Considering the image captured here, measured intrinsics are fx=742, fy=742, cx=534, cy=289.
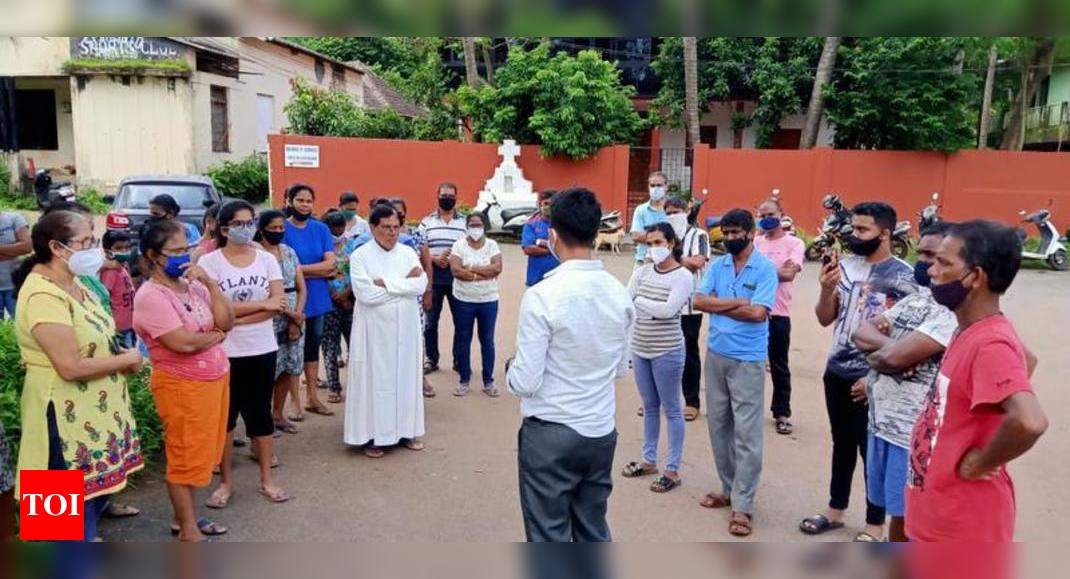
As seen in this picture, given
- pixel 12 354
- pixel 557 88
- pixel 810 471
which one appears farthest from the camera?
pixel 557 88

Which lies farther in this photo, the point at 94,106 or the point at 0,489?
the point at 94,106

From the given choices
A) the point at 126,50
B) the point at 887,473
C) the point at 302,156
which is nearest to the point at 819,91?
the point at 302,156

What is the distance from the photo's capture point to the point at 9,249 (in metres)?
5.61

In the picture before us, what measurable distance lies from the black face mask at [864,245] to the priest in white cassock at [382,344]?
9.06 ft

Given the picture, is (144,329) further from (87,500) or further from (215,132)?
(215,132)

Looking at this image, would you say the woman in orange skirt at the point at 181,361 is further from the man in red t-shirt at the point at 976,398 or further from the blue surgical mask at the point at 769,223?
the blue surgical mask at the point at 769,223

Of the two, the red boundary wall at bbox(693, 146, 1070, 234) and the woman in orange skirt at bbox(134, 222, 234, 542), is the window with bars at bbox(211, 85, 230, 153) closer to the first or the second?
the red boundary wall at bbox(693, 146, 1070, 234)

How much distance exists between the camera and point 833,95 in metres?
18.9

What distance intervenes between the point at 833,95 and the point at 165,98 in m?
17.0

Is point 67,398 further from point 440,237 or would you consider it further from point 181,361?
point 440,237

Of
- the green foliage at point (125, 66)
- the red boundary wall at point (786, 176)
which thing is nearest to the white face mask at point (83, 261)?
the red boundary wall at point (786, 176)

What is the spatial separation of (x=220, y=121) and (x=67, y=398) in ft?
64.0

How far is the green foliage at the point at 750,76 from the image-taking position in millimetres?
19969

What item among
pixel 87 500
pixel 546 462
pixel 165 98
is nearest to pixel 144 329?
pixel 87 500
